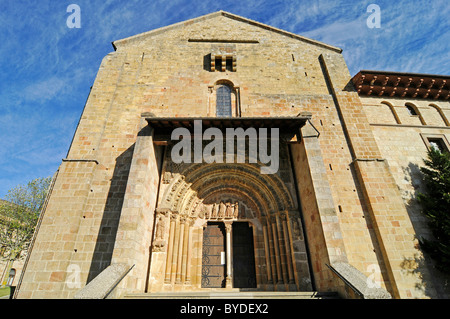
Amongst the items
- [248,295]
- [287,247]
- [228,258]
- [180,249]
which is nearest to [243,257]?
[228,258]

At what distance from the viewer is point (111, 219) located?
762 cm

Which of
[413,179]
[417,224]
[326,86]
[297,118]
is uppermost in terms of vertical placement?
[326,86]

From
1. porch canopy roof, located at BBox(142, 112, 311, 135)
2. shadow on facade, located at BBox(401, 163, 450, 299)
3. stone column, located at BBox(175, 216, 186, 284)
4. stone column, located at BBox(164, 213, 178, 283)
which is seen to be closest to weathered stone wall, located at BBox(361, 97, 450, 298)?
shadow on facade, located at BBox(401, 163, 450, 299)

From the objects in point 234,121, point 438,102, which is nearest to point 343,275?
point 234,121

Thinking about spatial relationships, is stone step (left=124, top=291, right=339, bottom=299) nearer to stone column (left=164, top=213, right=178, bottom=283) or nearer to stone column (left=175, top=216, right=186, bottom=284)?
stone column (left=164, top=213, right=178, bottom=283)

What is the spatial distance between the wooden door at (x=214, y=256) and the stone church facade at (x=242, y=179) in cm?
4

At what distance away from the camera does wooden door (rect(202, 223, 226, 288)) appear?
26.4 ft

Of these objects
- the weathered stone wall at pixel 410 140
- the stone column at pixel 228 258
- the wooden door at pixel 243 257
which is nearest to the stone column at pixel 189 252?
the stone column at pixel 228 258

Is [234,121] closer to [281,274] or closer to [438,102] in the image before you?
[281,274]

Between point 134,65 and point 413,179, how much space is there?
13437mm

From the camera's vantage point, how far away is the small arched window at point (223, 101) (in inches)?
415

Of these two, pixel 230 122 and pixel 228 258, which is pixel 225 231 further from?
pixel 230 122
